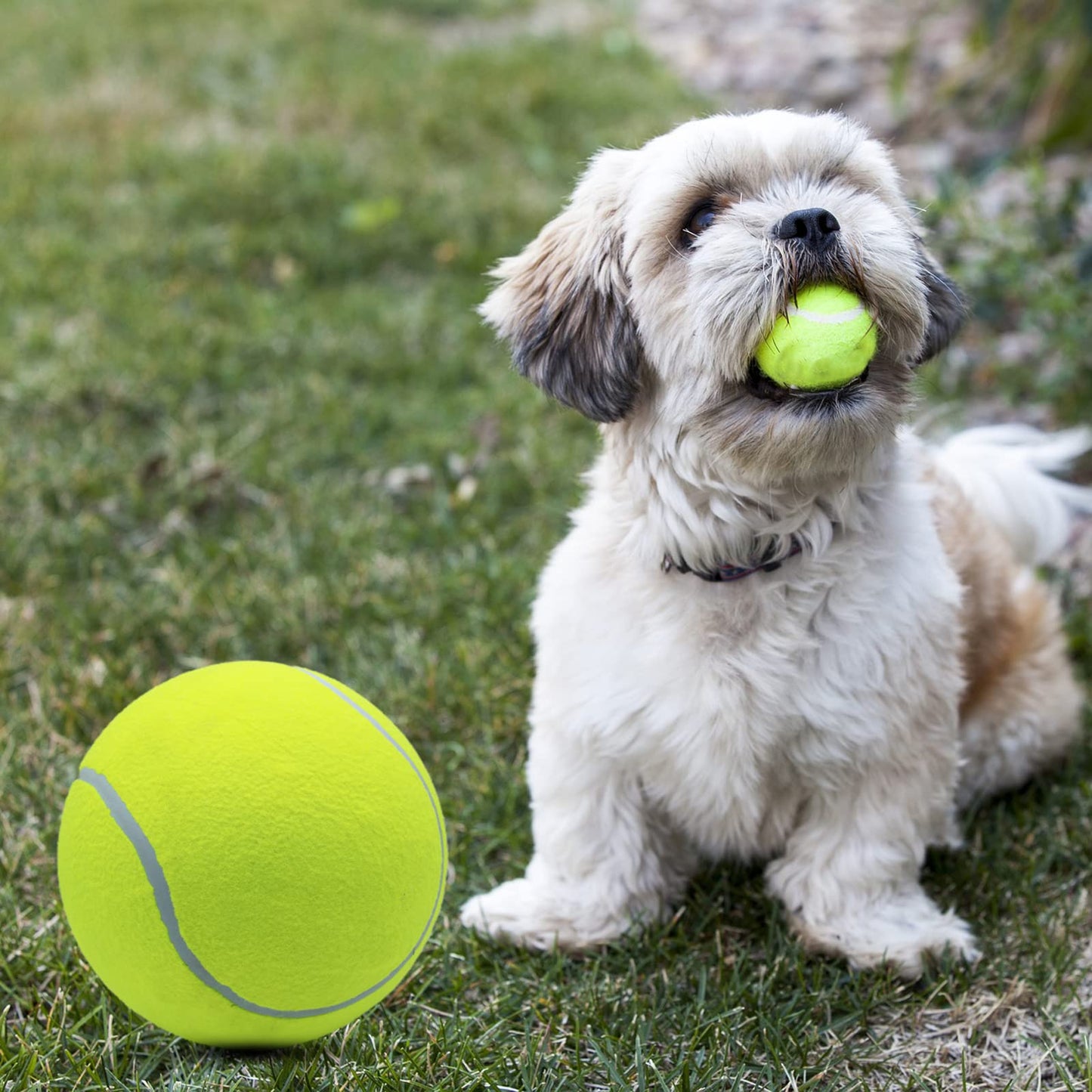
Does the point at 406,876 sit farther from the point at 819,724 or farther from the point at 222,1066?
the point at 819,724

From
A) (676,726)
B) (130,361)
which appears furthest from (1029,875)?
(130,361)

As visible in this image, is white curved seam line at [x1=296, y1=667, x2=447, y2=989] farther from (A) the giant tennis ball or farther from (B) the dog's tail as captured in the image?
(B) the dog's tail

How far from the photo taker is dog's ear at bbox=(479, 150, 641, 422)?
2.36 m

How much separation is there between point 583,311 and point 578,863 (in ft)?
3.56

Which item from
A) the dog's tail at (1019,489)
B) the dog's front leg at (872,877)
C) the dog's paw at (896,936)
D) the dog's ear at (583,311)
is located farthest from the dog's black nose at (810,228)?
the dog's paw at (896,936)

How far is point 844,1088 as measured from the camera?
216 centimetres

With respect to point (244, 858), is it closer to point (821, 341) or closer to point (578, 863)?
point (578, 863)

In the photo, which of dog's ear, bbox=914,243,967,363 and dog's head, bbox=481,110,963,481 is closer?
dog's head, bbox=481,110,963,481

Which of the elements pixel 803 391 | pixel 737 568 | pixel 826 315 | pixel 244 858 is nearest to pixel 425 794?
pixel 244 858

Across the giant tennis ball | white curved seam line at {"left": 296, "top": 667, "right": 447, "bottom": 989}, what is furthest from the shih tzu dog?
the giant tennis ball

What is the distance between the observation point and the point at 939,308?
2.49m

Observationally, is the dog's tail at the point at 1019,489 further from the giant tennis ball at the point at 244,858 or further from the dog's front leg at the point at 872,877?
the giant tennis ball at the point at 244,858

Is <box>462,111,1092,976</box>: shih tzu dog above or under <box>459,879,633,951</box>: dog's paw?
above

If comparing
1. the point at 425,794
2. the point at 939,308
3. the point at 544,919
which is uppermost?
the point at 939,308
